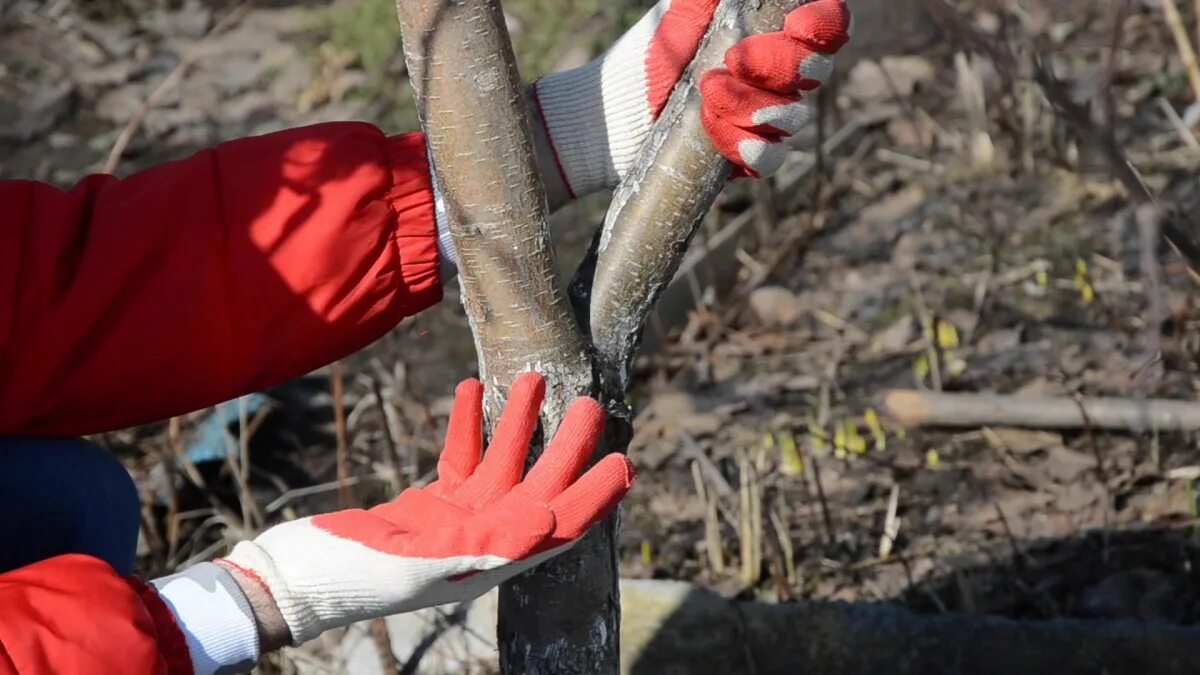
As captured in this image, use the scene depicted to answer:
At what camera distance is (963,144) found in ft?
12.0

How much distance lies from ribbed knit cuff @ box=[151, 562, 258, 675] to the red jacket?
340mm

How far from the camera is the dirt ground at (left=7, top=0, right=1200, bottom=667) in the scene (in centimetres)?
241

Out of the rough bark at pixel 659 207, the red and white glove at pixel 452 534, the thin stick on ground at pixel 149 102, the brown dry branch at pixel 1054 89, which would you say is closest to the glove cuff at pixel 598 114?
the rough bark at pixel 659 207

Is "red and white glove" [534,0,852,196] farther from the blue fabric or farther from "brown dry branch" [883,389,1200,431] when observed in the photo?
"brown dry branch" [883,389,1200,431]

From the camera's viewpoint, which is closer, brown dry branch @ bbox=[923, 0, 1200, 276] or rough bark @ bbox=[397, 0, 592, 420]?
brown dry branch @ bbox=[923, 0, 1200, 276]

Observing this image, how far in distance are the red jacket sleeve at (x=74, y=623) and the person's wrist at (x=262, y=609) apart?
0.09m

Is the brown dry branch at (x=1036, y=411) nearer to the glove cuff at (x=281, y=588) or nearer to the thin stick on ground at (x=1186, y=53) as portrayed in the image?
the thin stick on ground at (x=1186, y=53)

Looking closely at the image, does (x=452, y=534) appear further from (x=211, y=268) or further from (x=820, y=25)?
(x=820, y=25)

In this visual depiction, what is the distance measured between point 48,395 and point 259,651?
0.44 m

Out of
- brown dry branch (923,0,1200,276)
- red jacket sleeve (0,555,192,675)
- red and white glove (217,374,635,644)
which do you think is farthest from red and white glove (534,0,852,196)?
red jacket sleeve (0,555,192,675)

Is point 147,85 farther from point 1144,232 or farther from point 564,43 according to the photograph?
point 1144,232

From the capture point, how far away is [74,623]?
131cm

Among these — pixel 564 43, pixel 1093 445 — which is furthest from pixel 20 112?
pixel 1093 445

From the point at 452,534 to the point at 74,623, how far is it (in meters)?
0.35
